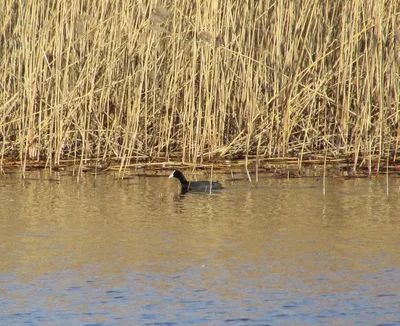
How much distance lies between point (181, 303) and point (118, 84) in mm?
5151

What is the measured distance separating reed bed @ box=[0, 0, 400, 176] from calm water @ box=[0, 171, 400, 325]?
0.94 meters

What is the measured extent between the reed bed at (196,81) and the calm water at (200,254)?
94cm

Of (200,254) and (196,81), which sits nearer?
(200,254)

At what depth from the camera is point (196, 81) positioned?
9.32 m

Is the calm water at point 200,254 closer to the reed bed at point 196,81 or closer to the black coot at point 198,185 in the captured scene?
the black coot at point 198,185

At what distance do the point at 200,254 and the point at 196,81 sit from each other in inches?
164

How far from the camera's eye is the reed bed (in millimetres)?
8734

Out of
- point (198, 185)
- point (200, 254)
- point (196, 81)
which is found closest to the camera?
point (200, 254)

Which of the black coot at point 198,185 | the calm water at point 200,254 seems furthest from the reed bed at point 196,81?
the calm water at point 200,254

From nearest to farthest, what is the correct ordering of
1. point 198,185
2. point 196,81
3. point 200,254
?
point 200,254 < point 198,185 < point 196,81

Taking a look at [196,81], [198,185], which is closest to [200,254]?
[198,185]

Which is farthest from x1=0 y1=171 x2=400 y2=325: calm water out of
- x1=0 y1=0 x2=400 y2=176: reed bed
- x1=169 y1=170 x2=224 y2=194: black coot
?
x1=0 y1=0 x2=400 y2=176: reed bed

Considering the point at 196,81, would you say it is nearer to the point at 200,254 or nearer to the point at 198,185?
the point at 198,185

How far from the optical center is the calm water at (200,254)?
4.23 metres
